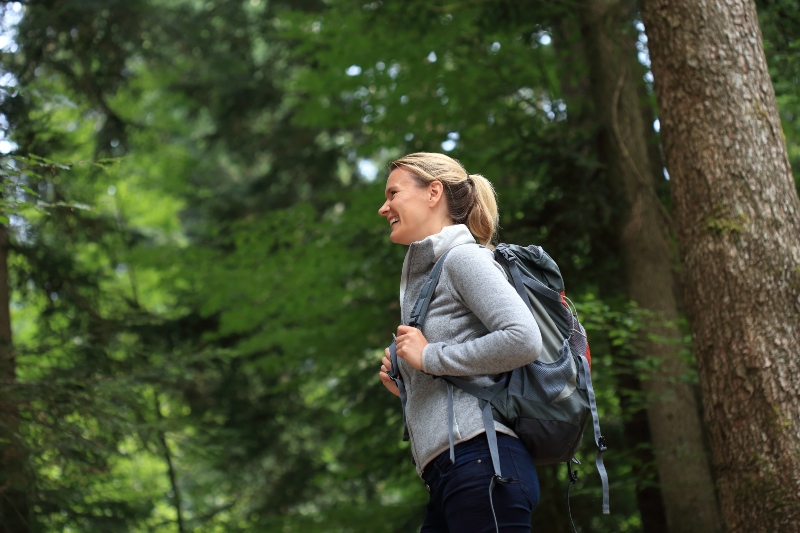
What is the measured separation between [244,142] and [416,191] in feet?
38.4

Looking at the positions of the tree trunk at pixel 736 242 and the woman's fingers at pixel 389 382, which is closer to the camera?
the woman's fingers at pixel 389 382

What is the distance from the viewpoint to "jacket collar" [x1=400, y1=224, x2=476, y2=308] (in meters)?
2.36

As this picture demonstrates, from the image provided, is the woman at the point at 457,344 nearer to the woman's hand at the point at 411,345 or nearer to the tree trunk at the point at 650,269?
the woman's hand at the point at 411,345

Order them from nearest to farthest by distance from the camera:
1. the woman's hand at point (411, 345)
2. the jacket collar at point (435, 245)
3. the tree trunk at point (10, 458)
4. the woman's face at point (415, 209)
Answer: the woman's hand at point (411, 345)
the jacket collar at point (435, 245)
the woman's face at point (415, 209)
the tree trunk at point (10, 458)

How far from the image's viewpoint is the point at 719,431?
3.60 m

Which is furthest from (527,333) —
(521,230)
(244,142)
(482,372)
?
(244,142)

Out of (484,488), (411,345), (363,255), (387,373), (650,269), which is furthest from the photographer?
(363,255)

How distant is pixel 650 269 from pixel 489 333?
4.70m

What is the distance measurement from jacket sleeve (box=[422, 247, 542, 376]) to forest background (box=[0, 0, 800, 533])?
6.29ft

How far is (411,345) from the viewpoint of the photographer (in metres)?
2.25

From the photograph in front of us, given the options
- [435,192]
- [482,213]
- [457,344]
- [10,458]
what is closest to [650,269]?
[482,213]

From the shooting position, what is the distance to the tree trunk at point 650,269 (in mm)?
6051

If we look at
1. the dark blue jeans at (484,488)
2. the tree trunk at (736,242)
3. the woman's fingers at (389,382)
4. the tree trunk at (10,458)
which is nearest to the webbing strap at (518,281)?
the dark blue jeans at (484,488)

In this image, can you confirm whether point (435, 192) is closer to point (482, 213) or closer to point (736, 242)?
point (482, 213)
